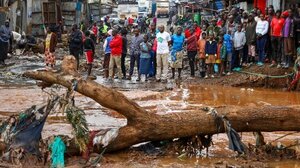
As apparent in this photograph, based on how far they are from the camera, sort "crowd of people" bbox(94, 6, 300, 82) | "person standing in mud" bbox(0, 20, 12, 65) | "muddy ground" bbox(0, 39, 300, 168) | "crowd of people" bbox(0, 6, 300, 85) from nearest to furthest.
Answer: "muddy ground" bbox(0, 39, 300, 168)
"crowd of people" bbox(94, 6, 300, 82)
"crowd of people" bbox(0, 6, 300, 85)
"person standing in mud" bbox(0, 20, 12, 65)

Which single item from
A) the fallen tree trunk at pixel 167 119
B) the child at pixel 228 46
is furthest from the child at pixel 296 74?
the fallen tree trunk at pixel 167 119

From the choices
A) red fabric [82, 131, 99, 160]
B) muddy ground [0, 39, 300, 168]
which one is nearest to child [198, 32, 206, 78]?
muddy ground [0, 39, 300, 168]

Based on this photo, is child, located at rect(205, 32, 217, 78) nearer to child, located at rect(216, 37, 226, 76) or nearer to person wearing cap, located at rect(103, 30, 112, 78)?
child, located at rect(216, 37, 226, 76)

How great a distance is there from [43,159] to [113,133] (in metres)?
0.94

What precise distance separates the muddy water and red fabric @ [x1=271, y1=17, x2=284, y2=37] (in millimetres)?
1604

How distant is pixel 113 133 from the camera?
740 centimetres

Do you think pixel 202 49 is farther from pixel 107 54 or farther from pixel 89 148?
pixel 89 148

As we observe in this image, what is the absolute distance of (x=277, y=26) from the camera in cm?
1455

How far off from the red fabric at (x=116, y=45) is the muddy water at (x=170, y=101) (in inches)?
95.0

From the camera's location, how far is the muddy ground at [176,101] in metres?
7.40

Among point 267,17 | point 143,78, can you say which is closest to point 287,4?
point 267,17

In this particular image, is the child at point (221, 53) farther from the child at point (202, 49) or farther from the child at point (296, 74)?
the child at point (296, 74)

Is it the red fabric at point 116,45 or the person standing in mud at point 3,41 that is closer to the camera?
the red fabric at point 116,45

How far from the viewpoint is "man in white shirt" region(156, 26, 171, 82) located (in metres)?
15.7
